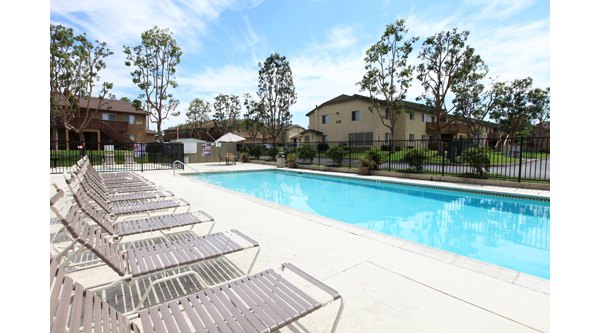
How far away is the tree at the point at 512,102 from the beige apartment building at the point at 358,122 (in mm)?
6923

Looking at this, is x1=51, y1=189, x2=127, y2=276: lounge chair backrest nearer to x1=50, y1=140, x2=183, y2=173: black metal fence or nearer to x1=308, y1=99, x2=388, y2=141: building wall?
x1=50, y1=140, x2=183, y2=173: black metal fence

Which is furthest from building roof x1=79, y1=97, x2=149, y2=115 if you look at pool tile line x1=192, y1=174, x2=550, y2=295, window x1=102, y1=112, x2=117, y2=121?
pool tile line x1=192, y1=174, x2=550, y2=295

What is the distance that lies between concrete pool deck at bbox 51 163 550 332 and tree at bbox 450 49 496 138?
24.6 meters

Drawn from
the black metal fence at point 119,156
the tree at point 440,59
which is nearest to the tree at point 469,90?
the tree at point 440,59

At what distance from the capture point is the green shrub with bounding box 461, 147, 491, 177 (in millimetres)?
11386

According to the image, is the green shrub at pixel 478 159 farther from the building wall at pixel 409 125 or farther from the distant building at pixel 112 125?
the distant building at pixel 112 125

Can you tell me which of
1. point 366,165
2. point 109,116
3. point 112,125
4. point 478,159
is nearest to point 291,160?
point 366,165

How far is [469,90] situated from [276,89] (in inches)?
785

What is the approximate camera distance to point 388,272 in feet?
10.9

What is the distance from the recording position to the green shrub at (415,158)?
1325 centimetres

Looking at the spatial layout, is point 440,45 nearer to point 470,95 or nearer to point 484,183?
point 470,95

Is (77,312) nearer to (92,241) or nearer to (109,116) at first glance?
(92,241)
